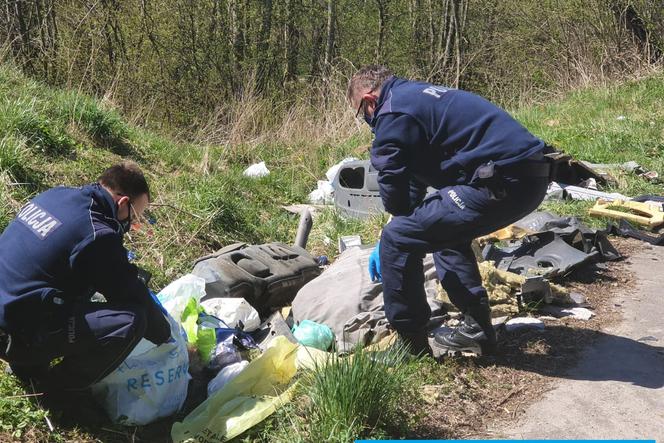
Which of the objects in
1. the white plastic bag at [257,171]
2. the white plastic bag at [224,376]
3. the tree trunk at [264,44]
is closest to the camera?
the white plastic bag at [224,376]

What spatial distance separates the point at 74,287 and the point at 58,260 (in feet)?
0.65

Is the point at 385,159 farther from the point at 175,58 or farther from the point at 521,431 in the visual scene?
the point at 175,58

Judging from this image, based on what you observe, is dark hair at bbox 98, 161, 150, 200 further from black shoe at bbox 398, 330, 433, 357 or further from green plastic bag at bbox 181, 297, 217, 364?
black shoe at bbox 398, 330, 433, 357

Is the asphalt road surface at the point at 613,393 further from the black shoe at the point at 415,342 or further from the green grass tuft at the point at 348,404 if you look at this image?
the black shoe at the point at 415,342

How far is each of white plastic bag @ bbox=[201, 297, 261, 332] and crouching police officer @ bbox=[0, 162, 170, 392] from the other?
3.80ft

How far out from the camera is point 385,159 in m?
3.96

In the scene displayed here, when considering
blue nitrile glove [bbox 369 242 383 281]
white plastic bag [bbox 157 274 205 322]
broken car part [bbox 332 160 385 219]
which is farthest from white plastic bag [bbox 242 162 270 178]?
blue nitrile glove [bbox 369 242 383 281]

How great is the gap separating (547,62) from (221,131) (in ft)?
26.3

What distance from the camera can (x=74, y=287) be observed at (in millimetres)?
3580

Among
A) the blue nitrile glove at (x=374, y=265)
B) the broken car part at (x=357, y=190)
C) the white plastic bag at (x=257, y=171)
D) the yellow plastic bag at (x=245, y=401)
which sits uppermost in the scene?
the blue nitrile glove at (x=374, y=265)

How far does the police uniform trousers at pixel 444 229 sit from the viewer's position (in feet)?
12.9

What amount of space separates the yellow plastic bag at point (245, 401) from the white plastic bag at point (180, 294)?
84cm

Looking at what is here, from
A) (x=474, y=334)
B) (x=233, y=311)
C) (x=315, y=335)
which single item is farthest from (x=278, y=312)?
(x=474, y=334)

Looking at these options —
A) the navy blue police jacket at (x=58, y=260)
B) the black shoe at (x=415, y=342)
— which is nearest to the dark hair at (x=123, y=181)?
the navy blue police jacket at (x=58, y=260)
